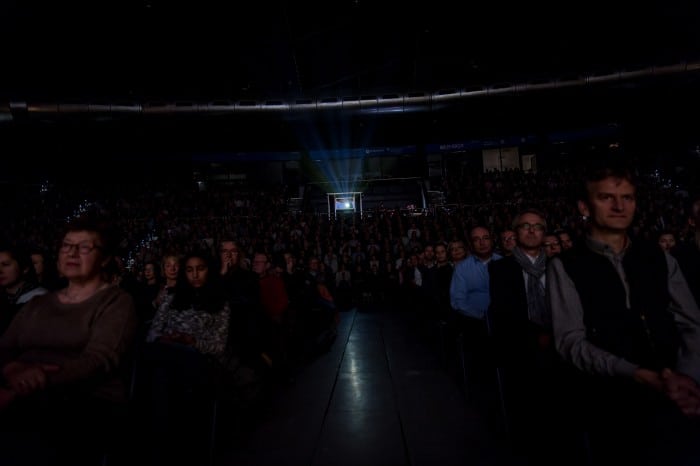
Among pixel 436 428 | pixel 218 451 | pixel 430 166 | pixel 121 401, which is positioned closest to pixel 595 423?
pixel 436 428

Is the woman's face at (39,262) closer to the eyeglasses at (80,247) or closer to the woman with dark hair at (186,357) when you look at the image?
the woman with dark hair at (186,357)

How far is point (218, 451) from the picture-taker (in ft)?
8.13

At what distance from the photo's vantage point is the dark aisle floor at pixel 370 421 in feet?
7.67

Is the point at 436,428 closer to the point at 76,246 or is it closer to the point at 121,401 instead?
the point at 121,401

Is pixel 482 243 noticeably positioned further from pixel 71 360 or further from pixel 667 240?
pixel 71 360

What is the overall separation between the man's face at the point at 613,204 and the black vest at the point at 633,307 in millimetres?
102

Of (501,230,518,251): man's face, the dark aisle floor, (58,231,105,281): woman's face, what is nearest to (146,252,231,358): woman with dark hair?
the dark aisle floor

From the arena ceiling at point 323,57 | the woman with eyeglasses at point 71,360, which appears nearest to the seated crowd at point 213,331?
the woman with eyeglasses at point 71,360

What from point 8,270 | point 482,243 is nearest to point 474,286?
point 482,243

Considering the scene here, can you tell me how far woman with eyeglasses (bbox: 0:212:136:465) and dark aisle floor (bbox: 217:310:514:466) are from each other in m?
1.06

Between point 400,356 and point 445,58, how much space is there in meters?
8.06

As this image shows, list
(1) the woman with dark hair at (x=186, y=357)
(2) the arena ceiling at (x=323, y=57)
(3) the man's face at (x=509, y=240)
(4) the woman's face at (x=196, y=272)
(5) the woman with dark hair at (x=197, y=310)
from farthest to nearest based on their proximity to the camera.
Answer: (2) the arena ceiling at (x=323, y=57)
(3) the man's face at (x=509, y=240)
(4) the woman's face at (x=196, y=272)
(5) the woman with dark hair at (x=197, y=310)
(1) the woman with dark hair at (x=186, y=357)

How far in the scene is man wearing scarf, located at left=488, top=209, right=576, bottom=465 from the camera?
2.05 metres

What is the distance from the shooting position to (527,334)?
2.02 m
